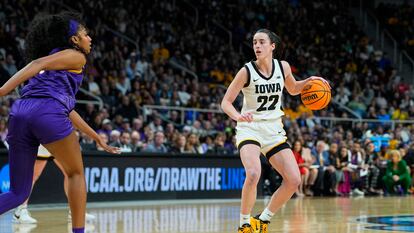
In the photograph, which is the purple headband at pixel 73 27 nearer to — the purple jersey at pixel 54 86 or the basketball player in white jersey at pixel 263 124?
the purple jersey at pixel 54 86

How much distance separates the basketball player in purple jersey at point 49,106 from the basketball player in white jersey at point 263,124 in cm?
221

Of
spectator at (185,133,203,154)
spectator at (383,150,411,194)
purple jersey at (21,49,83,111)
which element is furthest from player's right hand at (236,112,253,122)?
spectator at (383,150,411,194)

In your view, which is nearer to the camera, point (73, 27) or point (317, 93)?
point (73, 27)

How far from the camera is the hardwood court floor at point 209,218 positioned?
8992mm

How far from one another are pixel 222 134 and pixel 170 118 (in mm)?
1749

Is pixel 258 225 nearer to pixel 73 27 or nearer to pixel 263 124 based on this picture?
pixel 263 124

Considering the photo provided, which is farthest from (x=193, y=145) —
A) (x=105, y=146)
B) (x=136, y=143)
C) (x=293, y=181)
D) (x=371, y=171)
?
(x=105, y=146)

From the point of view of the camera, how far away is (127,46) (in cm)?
2138

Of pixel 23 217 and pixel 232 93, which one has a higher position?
pixel 232 93

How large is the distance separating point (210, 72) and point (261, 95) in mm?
14988

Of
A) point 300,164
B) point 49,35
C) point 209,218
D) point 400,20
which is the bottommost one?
point 209,218

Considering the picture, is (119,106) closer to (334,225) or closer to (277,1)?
(334,225)

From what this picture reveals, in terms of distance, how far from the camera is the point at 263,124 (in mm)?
7750

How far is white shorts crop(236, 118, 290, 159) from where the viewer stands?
771 centimetres
